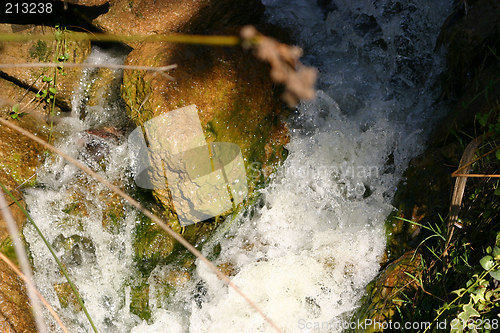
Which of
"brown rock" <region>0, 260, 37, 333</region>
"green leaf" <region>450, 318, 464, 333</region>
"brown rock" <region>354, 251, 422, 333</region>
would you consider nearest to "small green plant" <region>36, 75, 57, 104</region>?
"brown rock" <region>0, 260, 37, 333</region>

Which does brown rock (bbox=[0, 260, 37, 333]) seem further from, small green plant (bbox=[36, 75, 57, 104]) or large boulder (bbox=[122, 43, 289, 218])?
small green plant (bbox=[36, 75, 57, 104])

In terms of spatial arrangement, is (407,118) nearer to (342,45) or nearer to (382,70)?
(382,70)

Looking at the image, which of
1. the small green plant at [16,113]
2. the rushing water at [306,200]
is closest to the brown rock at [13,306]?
the rushing water at [306,200]

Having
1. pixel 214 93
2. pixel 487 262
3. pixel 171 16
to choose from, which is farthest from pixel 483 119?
pixel 171 16

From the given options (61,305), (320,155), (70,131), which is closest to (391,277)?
(320,155)

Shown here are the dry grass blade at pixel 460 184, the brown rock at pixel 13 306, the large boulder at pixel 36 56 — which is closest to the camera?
the dry grass blade at pixel 460 184

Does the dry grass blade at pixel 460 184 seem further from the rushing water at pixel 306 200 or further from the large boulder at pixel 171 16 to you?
the large boulder at pixel 171 16
